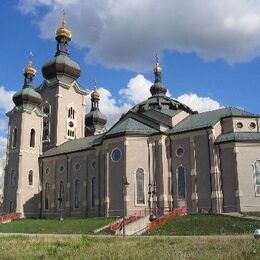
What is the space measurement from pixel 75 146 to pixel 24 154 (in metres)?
6.87

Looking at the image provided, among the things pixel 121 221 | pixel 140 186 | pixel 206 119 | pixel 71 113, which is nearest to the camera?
pixel 121 221

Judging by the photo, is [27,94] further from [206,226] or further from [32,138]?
[206,226]

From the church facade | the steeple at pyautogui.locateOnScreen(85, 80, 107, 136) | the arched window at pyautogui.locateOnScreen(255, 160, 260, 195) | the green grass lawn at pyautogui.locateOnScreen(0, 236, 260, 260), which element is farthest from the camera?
the steeple at pyautogui.locateOnScreen(85, 80, 107, 136)

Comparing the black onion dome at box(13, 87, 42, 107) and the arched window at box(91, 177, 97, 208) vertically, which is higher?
the black onion dome at box(13, 87, 42, 107)

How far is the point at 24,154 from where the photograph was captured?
54.7m

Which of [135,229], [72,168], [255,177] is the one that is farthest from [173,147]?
[72,168]

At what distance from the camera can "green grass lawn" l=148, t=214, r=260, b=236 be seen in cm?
2813

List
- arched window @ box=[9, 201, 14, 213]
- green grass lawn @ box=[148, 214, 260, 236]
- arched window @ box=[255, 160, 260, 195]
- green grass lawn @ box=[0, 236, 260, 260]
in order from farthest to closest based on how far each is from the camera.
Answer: arched window @ box=[9, 201, 14, 213] → arched window @ box=[255, 160, 260, 195] → green grass lawn @ box=[148, 214, 260, 236] → green grass lawn @ box=[0, 236, 260, 260]

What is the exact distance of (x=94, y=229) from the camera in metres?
33.7

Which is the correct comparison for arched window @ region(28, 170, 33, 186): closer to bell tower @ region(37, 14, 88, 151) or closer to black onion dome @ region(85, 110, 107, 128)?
bell tower @ region(37, 14, 88, 151)

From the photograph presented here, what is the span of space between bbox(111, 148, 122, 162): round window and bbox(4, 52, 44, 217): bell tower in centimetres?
1547

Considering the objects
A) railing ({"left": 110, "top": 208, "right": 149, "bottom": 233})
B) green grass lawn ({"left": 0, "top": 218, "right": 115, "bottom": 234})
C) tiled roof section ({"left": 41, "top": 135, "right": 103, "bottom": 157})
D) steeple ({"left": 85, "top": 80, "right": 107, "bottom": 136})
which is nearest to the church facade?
tiled roof section ({"left": 41, "top": 135, "right": 103, "bottom": 157})

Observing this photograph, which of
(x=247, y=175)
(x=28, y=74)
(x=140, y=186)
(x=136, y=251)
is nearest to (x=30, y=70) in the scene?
(x=28, y=74)

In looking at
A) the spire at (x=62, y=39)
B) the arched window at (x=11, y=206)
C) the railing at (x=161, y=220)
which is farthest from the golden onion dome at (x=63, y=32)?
the railing at (x=161, y=220)
